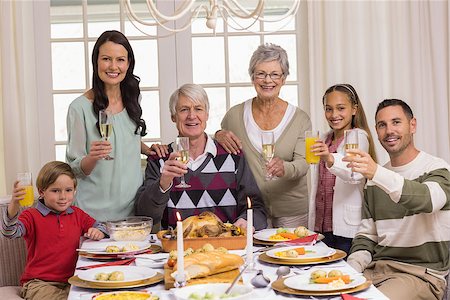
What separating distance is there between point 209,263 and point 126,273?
288 mm

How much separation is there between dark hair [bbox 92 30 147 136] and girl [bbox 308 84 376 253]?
0.91 m

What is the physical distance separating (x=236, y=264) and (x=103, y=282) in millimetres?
437

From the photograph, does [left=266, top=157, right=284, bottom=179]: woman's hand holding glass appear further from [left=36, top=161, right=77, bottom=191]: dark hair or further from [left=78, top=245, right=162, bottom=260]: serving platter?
[left=36, top=161, right=77, bottom=191]: dark hair

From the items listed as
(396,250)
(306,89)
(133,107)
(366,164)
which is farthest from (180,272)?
(306,89)

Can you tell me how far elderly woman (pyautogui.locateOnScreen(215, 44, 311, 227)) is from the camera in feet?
12.1

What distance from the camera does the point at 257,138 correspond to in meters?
3.72

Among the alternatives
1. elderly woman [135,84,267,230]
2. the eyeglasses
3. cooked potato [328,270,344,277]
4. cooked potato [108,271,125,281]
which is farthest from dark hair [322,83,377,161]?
cooked potato [108,271,125,281]

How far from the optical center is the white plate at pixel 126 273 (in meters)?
2.32

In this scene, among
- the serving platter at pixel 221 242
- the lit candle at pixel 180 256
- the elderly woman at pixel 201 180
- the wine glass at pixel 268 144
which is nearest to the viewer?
the lit candle at pixel 180 256

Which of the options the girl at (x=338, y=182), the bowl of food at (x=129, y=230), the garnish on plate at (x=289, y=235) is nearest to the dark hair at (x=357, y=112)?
the girl at (x=338, y=182)

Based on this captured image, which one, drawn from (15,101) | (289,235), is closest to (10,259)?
(15,101)

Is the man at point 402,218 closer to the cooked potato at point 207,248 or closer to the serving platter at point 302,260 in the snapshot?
the serving platter at point 302,260

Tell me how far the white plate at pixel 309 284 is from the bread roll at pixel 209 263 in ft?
0.75

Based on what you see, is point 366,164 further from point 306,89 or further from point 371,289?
point 306,89
